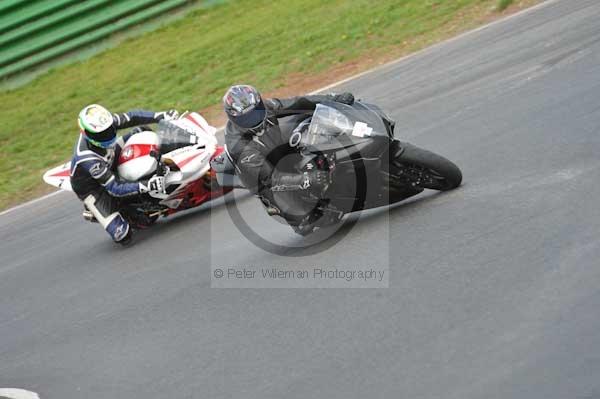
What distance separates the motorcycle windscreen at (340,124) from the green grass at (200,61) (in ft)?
23.6

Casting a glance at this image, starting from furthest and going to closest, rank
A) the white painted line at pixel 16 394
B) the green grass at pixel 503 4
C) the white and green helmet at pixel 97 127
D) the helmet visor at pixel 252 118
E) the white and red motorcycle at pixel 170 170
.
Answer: the green grass at pixel 503 4 → the white and red motorcycle at pixel 170 170 → the white and green helmet at pixel 97 127 → the helmet visor at pixel 252 118 → the white painted line at pixel 16 394

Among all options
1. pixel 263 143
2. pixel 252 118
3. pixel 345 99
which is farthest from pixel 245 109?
pixel 345 99

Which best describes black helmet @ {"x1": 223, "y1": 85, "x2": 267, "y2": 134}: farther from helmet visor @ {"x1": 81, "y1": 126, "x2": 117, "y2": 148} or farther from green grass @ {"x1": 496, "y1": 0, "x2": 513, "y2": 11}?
green grass @ {"x1": 496, "y1": 0, "x2": 513, "y2": 11}

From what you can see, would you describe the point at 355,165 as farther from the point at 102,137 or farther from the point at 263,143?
the point at 102,137

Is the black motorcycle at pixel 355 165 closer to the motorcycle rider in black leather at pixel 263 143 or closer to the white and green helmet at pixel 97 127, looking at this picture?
the motorcycle rider in black leather at pixel 263 143

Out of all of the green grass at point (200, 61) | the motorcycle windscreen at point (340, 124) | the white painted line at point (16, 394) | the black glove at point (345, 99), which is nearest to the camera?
the white painted line at point (16, 394)

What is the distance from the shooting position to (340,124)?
6543 mm

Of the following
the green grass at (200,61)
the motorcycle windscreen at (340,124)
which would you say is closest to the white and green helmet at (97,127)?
the motorcycle windscreen at (340,124)

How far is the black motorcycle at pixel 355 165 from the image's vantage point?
6.50 m

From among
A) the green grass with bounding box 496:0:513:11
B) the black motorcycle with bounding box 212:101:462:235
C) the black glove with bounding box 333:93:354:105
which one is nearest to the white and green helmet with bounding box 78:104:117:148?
the black motorcycle with bounding box 212:101:462:235

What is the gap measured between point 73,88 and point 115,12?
2.56 m

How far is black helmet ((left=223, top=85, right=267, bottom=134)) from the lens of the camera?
6848 millimetres

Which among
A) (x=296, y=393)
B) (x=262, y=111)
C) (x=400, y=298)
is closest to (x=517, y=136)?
(x=262, y=111)

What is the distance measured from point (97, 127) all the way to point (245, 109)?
2.48 m
